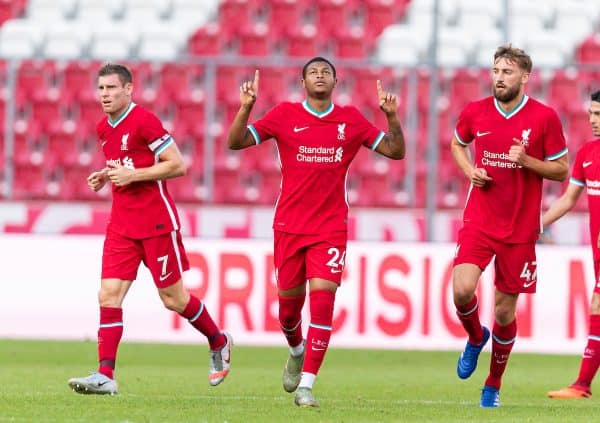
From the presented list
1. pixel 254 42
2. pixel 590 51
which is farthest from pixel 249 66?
pixel 590 51

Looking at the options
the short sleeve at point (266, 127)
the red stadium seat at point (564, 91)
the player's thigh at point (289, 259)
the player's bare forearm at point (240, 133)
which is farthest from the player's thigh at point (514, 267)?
the red stadium seat at point (564, 91)

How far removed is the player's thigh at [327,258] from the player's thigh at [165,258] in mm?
1052

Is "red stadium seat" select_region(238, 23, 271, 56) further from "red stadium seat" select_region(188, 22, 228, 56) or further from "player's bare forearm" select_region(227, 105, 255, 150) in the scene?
"player's bare forearm" select_region(227, 105, 255, 150)

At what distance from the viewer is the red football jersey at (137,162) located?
9227 millimetres

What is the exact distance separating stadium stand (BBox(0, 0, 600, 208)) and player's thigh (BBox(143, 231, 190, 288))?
6175 mm

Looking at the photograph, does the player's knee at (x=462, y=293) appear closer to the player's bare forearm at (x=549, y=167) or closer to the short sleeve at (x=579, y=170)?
the player's bare forearm at (x=549, y=167)

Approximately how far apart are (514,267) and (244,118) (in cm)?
192

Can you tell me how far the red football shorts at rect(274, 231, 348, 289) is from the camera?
8797mm

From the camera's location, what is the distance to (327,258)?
8.80m

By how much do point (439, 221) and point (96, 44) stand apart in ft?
19.4

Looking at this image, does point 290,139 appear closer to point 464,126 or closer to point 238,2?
point 464,126

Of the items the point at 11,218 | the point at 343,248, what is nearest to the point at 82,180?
the point at 11,218

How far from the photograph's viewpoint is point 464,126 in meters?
9.16

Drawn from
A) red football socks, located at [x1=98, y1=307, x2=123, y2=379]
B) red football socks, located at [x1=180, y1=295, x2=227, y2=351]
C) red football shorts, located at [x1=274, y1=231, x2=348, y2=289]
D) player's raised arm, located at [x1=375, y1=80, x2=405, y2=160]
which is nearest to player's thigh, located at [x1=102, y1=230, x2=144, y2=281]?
red football socks, located at [x1=98, y1=307, x2=123, y2=379]
